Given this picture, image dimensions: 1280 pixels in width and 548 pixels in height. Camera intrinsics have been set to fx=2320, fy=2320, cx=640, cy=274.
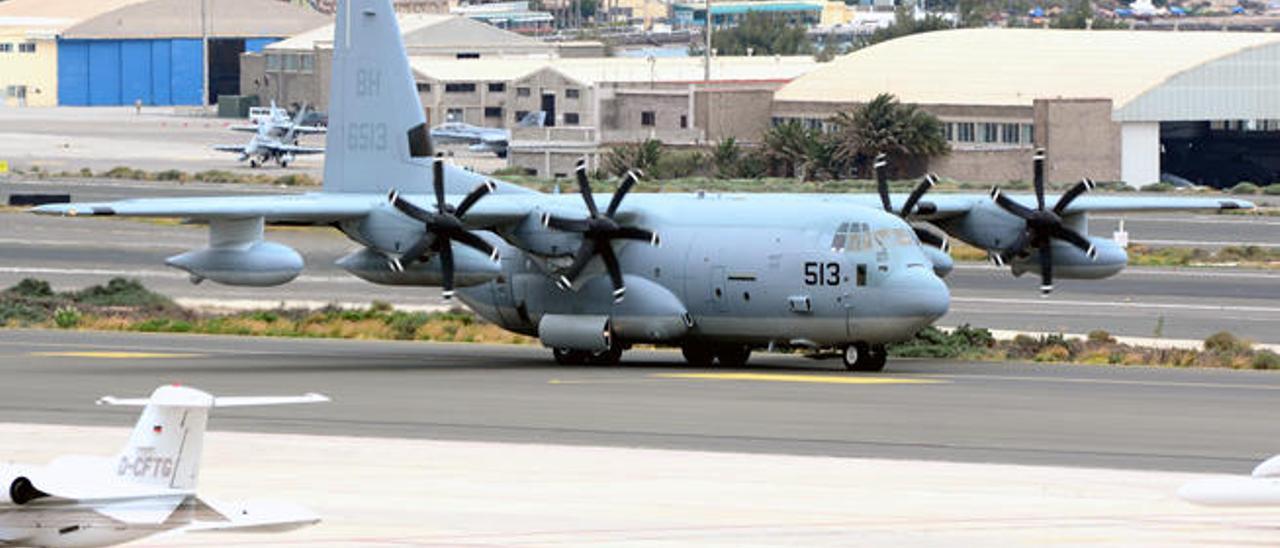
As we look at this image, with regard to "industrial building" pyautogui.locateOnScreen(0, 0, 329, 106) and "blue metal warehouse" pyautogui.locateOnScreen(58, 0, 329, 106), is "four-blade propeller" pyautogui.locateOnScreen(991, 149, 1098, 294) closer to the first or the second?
"blue metal warehouse" pyautogui.locateOnScreen(58, 0, 329, 106)

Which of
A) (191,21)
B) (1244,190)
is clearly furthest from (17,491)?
(191,21)

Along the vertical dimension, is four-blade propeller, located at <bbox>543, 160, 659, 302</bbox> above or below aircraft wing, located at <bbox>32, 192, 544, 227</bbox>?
below

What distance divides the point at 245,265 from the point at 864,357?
1159cm

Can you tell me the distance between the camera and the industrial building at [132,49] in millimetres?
183750

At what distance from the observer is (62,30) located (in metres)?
183

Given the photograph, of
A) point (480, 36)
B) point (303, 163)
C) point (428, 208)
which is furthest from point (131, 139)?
point (428, 208)

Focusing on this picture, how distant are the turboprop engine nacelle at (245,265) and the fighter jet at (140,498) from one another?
2170 centimetres

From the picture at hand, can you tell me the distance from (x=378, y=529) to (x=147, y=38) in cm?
16508

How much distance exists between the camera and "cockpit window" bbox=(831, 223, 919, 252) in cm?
4191

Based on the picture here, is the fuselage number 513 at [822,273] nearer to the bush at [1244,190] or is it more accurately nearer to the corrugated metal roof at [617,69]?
the bush at [1244,190]

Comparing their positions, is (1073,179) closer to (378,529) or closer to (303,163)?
(303,163)

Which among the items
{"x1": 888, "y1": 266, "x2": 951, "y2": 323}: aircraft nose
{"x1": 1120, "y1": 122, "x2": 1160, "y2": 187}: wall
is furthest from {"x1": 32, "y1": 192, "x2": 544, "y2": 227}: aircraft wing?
{"x1": 1120, "y1": 122, "x2": 1160, "y2": 187}: wall

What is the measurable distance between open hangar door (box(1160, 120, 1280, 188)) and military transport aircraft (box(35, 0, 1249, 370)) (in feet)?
273

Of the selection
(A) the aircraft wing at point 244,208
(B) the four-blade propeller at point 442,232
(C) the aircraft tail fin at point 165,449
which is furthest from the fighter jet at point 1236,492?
(A) the aircraft wing at point 244,208
